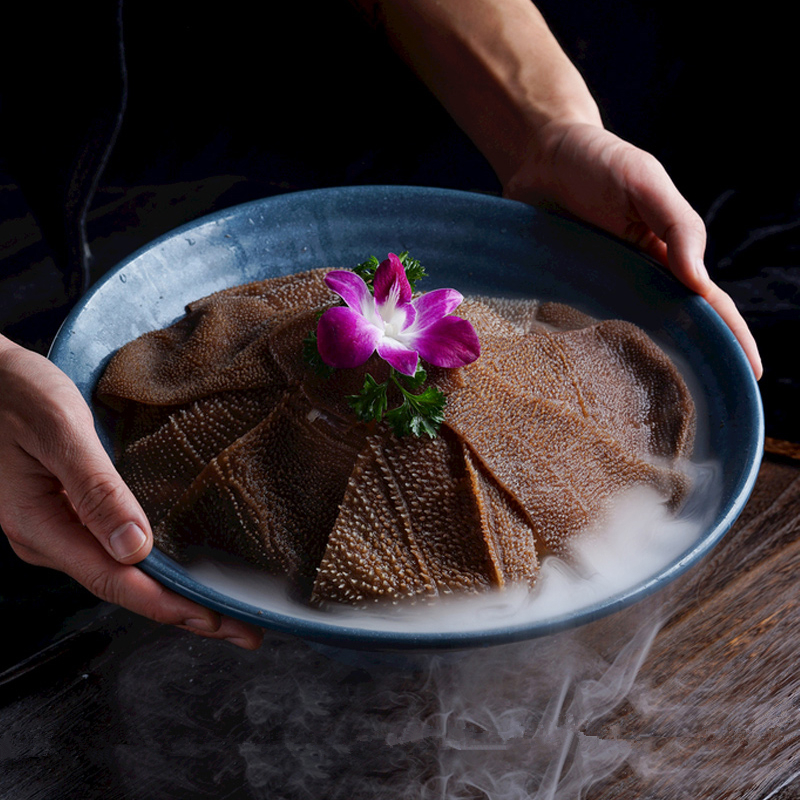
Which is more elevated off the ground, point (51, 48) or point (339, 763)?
point (51, 48)

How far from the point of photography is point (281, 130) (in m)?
2.11

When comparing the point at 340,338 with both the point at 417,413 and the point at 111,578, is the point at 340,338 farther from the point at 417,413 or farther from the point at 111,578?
the point at 111,578

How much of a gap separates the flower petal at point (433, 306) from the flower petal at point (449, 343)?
0.02 meters

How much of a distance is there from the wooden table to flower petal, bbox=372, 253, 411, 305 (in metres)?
0.61

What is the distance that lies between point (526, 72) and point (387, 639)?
5.13 ft

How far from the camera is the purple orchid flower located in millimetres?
1072

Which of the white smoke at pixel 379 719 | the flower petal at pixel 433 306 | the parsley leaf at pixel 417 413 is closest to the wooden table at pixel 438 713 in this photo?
the white smoke at pixel 379 719

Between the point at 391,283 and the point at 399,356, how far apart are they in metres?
0.13

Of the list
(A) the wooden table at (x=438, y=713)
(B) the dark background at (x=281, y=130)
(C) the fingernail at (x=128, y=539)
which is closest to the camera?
(C) the fingernail at (x=128, y=539)

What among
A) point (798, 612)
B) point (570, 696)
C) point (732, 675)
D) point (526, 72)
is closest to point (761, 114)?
point (526, 72)

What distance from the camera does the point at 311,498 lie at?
3.78 feet

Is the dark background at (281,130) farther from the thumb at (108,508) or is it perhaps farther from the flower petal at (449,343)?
the flower petal at (449,343)

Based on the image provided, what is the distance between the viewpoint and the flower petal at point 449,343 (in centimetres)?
111

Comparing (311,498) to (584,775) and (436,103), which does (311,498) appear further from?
(436,103)
